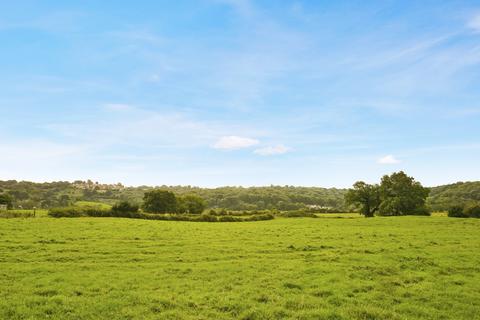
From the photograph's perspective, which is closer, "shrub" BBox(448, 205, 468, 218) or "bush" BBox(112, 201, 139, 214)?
"bush" BBox(112, 201, 139, 214)

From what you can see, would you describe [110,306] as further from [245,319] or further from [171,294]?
[245,319]

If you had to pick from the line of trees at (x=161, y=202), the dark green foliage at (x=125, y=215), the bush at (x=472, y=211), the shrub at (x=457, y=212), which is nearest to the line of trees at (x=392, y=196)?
the shrub at (x=457, y=212)

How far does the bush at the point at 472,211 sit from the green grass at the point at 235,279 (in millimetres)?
47690

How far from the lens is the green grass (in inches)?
566

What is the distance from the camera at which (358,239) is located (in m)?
35.5

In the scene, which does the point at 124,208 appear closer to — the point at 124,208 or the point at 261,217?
the point at 124,208

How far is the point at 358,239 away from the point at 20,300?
29005mm

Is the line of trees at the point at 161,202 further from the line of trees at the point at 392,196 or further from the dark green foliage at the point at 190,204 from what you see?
the line of trees at the point at 392,196

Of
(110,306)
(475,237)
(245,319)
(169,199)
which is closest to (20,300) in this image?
(110,306)

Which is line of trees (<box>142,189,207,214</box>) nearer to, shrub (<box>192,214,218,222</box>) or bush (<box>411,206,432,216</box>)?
shrub (<box>192,214,218,222</box>)

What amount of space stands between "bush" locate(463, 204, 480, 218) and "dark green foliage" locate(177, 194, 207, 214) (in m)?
62.8

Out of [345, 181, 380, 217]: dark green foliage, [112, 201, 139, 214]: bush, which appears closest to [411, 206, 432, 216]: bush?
[345, 181, 380, 217]: dark green foliage

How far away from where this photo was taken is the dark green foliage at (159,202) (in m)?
90.4

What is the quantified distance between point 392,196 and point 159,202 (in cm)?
5455
